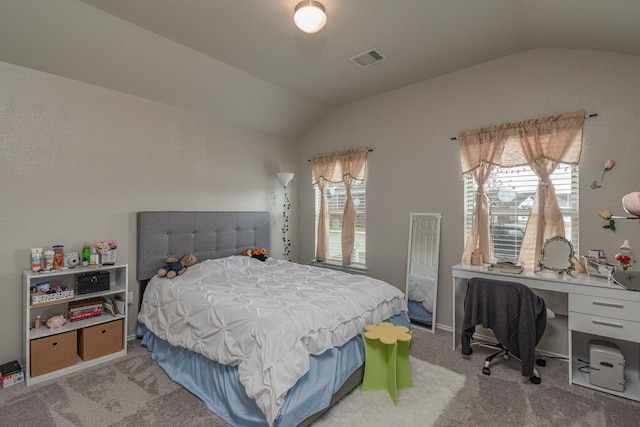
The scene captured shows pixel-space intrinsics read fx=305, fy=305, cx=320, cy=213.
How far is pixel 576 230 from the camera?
279 centimetres

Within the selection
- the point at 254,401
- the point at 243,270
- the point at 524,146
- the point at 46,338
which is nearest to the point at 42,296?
the point at 46,338

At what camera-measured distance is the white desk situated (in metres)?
2.21

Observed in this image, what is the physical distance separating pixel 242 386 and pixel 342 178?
10.0ft

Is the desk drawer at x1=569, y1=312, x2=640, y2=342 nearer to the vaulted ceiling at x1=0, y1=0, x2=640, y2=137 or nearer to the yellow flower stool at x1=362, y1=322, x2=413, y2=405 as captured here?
the yellow flower stool at x1=362, y1=322, x2=413, y2=405

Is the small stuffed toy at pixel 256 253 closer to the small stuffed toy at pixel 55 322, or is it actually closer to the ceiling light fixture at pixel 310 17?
the small stuffed toy at pixel 55 322

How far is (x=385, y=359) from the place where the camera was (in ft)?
7.39

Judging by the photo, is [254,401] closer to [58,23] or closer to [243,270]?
[243,270]

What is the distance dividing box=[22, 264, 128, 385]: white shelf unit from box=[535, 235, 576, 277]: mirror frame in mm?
3856

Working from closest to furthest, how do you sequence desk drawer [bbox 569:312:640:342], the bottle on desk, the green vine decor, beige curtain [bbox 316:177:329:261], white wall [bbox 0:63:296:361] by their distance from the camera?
desk drawer [bbox 569:312:640:342], white wall [bbox 0:63:296:361], the bottle on desk, beige curtain [bbox 316:177:329:261], the green vine decor

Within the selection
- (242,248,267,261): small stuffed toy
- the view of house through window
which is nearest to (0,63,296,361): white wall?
(242,248,267,261): small stuffed toy

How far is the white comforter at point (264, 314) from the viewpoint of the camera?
179 cm

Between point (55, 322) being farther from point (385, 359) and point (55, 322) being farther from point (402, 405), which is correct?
point (402, 405)

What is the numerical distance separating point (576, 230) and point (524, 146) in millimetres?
898

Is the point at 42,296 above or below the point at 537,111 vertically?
below
